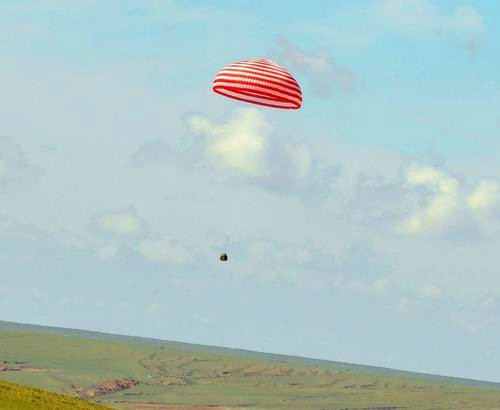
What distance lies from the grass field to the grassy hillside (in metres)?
38.4

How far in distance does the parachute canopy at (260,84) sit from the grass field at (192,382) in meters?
34.6

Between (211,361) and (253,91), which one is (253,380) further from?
(253,91)

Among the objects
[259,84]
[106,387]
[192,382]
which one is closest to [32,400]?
[259,84]

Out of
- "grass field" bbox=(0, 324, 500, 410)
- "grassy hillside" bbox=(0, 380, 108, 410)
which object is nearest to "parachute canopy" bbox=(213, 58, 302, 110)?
"grassy hillside" bbox=(0, 380, 108, 410)

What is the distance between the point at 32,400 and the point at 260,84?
15798 mm

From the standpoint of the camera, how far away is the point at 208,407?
77000 mm

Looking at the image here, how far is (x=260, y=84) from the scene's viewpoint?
4338 cm

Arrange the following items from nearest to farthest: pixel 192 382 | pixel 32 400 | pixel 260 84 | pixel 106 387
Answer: pixel 32 400
pixel 260 84
pixel 106 387
pixel 192 382

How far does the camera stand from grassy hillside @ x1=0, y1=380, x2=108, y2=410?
108ft

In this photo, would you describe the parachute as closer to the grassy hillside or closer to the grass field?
the grassy hillside

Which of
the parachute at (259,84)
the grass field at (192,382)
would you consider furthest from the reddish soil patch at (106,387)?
the parachute at (259,84)

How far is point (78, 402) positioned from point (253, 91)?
14.2 metres

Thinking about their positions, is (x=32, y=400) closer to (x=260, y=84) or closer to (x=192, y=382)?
(x=260, y=84)

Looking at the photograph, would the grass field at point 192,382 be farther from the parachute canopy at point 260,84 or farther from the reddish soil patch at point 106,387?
the parachute canopy at point 260,84
